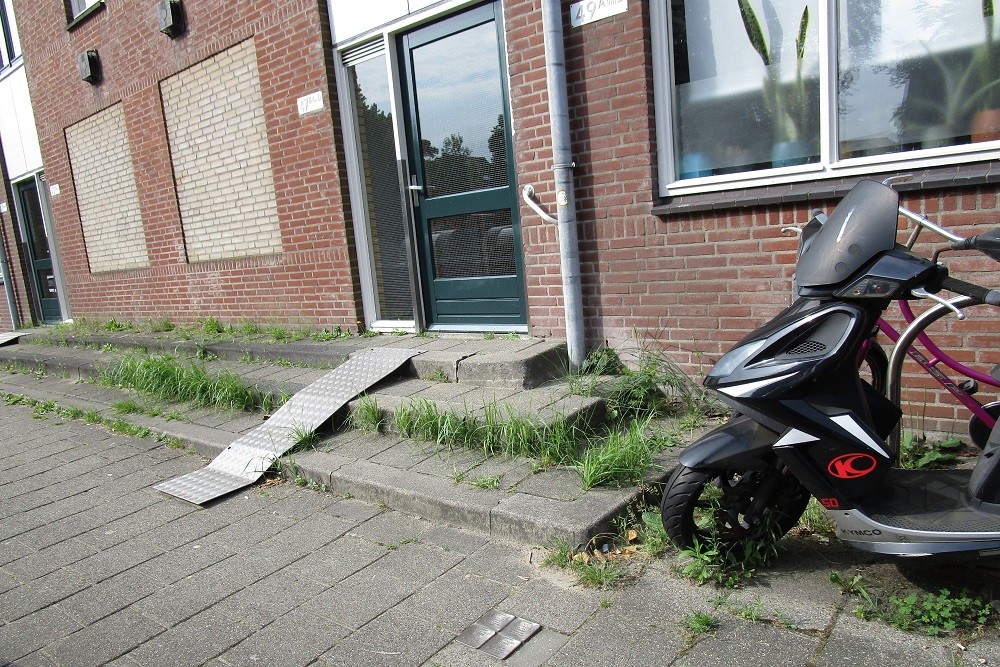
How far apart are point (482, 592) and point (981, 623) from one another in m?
1.71

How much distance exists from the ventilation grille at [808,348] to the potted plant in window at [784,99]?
205 centimetres

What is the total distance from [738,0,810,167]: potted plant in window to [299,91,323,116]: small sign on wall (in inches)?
144

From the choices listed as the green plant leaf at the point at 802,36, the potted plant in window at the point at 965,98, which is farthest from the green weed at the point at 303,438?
the potted plant in window at the point at 965,98

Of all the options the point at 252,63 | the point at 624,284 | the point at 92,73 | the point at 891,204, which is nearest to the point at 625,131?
the point at 624,284

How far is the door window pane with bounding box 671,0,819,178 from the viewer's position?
3.96 meters

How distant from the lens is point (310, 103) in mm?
6215

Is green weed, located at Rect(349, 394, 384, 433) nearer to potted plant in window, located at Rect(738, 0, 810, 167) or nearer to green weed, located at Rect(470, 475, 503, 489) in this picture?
green weed, located at Rect(470, 475, 503, 489)

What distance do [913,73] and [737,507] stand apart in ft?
8.47

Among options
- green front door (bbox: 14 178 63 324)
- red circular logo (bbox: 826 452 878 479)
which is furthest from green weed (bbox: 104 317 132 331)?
red circular logo (bbox: 826 452 878 479)

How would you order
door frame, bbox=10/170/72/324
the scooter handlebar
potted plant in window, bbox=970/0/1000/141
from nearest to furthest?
the scooter handlebar
potted plant in window, bbox=970/0/1000/141
door frame, bbox=10/170/72/324

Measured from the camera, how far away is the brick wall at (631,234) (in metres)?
4.00

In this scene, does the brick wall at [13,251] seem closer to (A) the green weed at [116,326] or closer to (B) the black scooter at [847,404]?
(A) the green weed at [116,326]

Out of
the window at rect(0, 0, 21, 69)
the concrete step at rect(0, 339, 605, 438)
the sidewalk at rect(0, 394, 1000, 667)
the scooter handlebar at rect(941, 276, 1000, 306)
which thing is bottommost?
the sidewalk at rect(0, 394, 1000, 667)

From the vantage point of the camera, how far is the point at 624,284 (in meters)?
4.59
